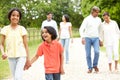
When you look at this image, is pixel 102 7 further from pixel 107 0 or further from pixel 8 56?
pixel 8 56

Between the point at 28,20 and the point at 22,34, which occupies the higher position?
the point at 28,20

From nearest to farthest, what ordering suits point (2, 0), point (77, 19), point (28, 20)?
point (2, 0) → point (28, 20) → point (77, 19)

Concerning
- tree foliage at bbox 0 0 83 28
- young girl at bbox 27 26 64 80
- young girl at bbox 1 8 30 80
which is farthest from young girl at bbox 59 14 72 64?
tree foliage at bbox 0 0 83 28

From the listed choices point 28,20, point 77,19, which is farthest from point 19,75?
point 77,19

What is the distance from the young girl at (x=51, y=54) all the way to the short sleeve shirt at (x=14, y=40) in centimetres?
63

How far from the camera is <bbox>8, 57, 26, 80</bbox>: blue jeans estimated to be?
26.7 feet

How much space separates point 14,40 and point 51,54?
912 millimetres

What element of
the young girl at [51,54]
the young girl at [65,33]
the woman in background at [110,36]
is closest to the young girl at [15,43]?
the young girl at [51,54]

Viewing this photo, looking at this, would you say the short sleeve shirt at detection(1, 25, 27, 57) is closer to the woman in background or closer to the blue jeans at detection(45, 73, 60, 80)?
the blue jeans at detection(45, 73, 60, 80)

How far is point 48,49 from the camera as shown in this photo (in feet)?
25.7

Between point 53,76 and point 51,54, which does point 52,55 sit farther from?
point 53,76

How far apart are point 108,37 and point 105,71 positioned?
3.51 ft

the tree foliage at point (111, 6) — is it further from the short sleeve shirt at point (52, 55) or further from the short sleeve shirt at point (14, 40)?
the short sleeve shirt at point (52, 55)

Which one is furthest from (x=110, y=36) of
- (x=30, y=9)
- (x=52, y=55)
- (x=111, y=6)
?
(x=111, y=6)
